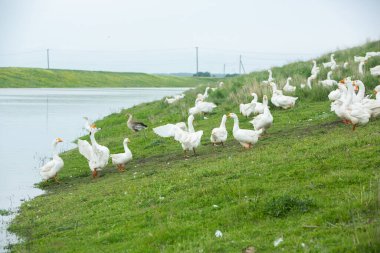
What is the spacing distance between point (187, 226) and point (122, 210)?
8.60 ft

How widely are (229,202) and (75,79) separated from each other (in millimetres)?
Result: 109312

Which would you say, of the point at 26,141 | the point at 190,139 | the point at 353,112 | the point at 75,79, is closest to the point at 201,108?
the point at 26,141

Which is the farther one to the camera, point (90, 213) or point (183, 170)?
point (183, 170)

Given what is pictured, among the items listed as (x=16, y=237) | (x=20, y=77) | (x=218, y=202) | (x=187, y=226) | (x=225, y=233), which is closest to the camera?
(x=225, y=233)

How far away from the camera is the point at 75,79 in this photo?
4572 inches

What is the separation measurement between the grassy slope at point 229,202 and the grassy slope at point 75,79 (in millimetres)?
89339

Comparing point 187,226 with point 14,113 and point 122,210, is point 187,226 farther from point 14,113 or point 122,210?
point 14,113

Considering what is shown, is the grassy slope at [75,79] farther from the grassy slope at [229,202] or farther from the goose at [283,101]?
the grassy slope at [229,202]

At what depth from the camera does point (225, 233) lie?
28.5ft

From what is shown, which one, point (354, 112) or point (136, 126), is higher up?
point (354, 112)

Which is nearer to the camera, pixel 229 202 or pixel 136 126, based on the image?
pixel 229 202

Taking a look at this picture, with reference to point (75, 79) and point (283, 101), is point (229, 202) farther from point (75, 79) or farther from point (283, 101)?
point (75, 79)

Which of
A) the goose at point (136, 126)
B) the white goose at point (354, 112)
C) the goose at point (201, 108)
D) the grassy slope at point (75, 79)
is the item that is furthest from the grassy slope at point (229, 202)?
the grassy slope at point (75, 79)

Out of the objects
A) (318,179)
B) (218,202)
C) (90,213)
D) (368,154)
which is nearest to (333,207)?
(318,179)
